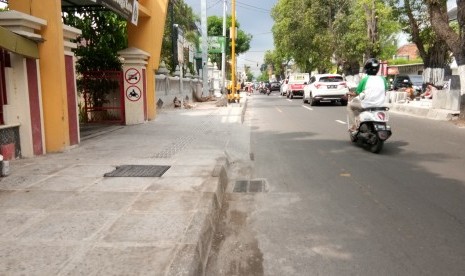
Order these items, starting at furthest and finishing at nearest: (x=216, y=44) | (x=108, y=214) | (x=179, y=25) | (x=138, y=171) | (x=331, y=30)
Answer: (x=331, y=30)
(x=216, y=44)
(x=179, y=25)
(x=138, y=171)
(x=108, y=214)

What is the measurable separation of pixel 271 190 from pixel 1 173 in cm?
371

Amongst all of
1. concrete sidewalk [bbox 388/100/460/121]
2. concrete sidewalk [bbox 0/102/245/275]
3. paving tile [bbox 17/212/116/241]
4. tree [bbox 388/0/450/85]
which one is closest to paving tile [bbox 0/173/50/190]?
concrete sidewalk [bbox 0/102/245/275]

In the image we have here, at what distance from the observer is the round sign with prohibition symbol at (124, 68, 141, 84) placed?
1391cm

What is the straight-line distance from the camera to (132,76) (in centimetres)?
1392

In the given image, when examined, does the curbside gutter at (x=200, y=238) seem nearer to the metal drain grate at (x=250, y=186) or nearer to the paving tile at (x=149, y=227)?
the paving tile at (x=149, y=227)

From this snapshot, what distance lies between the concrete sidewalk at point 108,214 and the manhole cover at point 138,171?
14 centimetres

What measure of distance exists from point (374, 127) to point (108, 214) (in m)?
6.09

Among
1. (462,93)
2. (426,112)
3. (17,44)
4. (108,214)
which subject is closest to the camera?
(108,214)

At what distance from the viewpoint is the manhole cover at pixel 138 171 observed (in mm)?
6367

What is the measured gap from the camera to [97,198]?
5094mm

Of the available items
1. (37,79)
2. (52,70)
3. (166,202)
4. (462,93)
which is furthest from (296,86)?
(166,202)

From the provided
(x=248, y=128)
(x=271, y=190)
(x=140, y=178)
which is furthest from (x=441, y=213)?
(x=248, y=128)

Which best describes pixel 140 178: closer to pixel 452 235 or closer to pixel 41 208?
pixel 41 208

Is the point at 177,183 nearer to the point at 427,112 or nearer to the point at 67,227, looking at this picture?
the point at 67,227
